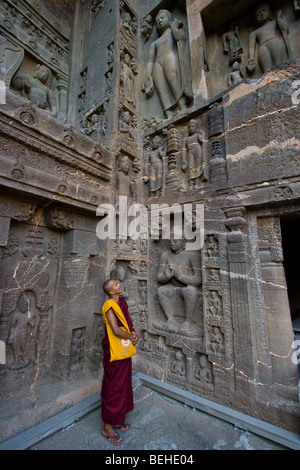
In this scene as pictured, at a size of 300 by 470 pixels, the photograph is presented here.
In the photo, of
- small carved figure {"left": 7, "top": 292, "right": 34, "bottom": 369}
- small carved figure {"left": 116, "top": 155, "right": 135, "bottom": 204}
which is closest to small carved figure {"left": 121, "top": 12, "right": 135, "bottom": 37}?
small carved figure {"left": 116, "top": 155, "right": 135, "bottom": 204}

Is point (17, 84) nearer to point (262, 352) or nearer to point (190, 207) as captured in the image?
point (190, 207)

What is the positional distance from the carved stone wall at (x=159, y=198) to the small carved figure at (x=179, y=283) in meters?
0.02

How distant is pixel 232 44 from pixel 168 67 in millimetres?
1312

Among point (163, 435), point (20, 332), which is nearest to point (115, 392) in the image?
point (163, 435)

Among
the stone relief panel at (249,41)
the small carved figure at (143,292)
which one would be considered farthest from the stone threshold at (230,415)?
the stone relief panel at (249,41)

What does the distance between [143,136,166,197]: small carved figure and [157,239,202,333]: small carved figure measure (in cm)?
115

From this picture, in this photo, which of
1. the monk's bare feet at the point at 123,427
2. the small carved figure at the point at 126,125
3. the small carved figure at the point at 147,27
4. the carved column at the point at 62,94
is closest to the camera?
the monk's bare feet at the point at 123,427

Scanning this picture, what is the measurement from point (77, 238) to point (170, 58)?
435 centimetres

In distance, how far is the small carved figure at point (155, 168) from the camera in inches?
172

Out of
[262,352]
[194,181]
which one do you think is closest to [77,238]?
[194,181]

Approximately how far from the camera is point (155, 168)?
446 centimetres

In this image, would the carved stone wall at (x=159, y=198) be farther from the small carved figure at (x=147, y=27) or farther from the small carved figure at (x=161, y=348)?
the small carved figure at (x=147, y=27)

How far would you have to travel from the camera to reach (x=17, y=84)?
14.7ft

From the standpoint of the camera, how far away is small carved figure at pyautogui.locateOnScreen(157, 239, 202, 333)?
3588mm
